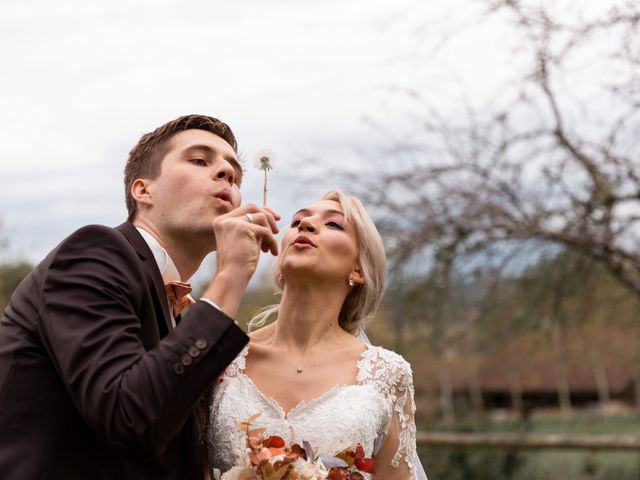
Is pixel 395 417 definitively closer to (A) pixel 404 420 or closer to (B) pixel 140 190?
(A) pixel 404 420

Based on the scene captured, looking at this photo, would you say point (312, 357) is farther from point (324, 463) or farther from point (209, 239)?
point (209, 239)

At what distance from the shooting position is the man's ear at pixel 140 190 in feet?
9.23

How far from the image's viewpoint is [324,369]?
12.1 ft

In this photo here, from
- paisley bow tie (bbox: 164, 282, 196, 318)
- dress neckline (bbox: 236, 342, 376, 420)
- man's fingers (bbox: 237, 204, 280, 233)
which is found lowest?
dress neckline (bbox: 236, 342, 376, 420)

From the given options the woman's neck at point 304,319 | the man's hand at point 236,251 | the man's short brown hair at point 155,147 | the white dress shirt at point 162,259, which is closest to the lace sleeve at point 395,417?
the woman's neck at point 304,319

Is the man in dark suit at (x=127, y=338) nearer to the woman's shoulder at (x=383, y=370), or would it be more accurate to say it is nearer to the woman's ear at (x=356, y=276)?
the woman's shoulder at (x=383, y=370)

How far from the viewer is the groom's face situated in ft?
8.80

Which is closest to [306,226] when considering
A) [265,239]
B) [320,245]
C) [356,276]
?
[320,245]

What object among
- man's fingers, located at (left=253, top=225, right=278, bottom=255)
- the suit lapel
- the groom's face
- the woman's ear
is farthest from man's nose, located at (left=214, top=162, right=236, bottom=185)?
the woman's ear

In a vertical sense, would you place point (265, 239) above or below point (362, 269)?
above

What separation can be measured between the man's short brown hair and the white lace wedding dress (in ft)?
3.12

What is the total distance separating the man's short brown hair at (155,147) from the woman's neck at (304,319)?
858 mm

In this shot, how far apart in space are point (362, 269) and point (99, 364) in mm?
2086

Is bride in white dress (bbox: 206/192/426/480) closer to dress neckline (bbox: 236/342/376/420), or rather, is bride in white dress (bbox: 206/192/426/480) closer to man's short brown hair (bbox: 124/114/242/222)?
dress neckline (bbox: 236/342/376/420)
